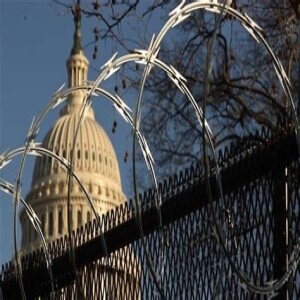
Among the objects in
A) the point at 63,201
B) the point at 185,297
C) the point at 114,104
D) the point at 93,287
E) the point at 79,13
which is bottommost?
the point at 185,297

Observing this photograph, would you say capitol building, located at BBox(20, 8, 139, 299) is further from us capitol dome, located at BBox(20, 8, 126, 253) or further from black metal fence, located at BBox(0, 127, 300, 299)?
black metal fence, located at BBox(0, 127, 300, 299)

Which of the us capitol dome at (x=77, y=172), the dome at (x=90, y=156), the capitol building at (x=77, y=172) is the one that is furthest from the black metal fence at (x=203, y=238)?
the dome at (x=90, y=156)

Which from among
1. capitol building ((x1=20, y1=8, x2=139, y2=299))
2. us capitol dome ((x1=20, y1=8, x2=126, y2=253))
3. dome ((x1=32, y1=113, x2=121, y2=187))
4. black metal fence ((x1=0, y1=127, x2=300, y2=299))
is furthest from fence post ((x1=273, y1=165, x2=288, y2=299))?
dome ((x1=32, y1=113, x2=121, y2=187))

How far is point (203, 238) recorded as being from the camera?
35.9ft

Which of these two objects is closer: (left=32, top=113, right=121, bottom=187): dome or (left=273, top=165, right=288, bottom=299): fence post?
(left=273, top=165, right=288, bottom=299): fence post

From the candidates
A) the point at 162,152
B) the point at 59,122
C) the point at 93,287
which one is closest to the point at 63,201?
the point at 59,122

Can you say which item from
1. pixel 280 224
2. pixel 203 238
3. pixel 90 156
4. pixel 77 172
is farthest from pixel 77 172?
pixel 280 224

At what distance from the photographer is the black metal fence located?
988 cm

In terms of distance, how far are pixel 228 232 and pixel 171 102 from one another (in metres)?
9.41

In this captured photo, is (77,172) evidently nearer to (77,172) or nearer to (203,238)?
(77,172)

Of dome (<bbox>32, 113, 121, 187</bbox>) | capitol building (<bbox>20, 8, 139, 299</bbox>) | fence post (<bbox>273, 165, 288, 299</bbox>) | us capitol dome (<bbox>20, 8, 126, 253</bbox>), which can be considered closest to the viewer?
fence post (<bbox>273, 165, 288, 299</bbox>)

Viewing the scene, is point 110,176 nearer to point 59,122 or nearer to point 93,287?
point 59,122

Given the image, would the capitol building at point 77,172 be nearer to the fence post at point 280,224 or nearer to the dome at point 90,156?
the dome at point 90,156

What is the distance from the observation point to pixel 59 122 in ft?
306
